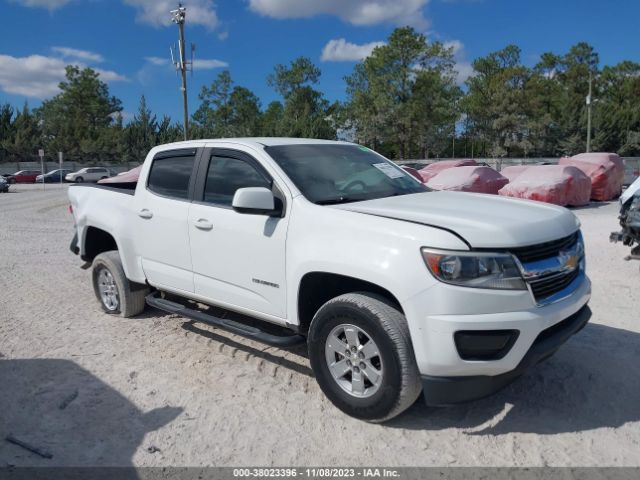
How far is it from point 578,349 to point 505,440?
5.54 feet

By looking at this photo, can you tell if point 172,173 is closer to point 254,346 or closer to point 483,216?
point 254,346

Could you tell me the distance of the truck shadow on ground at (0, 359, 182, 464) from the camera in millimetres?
3191

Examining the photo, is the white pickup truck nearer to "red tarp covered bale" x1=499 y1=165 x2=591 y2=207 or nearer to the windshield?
the windshield

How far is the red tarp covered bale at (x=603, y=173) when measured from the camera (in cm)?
1786

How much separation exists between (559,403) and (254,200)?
2.51m

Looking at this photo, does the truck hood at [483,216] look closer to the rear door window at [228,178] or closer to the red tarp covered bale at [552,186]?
the rear door window at [228,178]

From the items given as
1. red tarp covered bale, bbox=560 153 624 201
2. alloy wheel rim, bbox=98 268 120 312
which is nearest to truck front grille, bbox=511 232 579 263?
alloy wheel rim, bbox=98 268 120 312

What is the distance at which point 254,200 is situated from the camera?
3.65m

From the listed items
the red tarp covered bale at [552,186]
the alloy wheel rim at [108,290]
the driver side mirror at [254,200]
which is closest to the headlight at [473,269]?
the driver side mirror at [254,200]

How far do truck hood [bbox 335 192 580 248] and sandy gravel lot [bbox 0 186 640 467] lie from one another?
3.96 feet

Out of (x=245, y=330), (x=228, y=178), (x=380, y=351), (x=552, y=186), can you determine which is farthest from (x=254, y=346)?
(x=552, y=186)

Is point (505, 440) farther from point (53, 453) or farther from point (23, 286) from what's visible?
point (23, 286)

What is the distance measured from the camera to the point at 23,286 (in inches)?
285

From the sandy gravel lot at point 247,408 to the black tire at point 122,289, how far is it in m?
0.16
